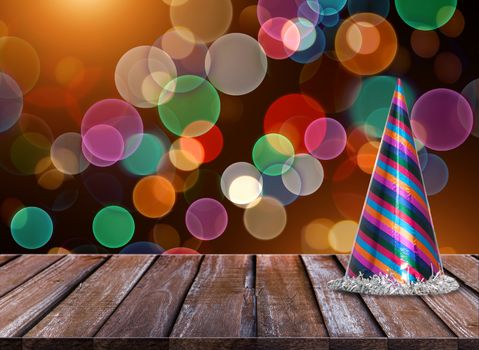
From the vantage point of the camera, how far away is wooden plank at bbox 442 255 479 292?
5.60 ft

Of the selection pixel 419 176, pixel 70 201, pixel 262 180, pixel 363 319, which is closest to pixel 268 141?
pixel 262 180

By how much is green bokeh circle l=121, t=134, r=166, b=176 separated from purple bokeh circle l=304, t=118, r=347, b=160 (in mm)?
602

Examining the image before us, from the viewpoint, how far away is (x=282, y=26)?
278 cm

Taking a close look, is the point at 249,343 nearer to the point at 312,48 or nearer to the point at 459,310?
the point at 459,310

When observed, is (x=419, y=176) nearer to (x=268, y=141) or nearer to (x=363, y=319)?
(x=363, y=319)

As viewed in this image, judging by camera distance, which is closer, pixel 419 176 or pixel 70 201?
pixel 419 176

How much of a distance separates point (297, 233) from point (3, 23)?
4.86 feet

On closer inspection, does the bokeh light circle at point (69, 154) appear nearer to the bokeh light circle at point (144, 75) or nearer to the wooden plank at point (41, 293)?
the bokeh light circle at point (144, 75)

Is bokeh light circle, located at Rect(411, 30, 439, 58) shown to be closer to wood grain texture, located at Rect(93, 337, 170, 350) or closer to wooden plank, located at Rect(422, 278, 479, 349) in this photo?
wooden plank, located at Rect(422, 278, 479, 349)

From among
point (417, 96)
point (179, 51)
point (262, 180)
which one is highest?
point (179, 51)

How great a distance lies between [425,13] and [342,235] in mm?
955

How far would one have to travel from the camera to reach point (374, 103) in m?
2.80

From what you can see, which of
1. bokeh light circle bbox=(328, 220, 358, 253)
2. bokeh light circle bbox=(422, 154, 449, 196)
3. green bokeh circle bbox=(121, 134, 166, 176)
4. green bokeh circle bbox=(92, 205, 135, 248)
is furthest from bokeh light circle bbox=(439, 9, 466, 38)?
green bokeh circle bbox=(92, 205, 135, 248)

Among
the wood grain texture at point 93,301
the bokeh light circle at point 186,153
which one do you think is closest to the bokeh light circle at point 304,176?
the bokeh light circle at point 186,153
